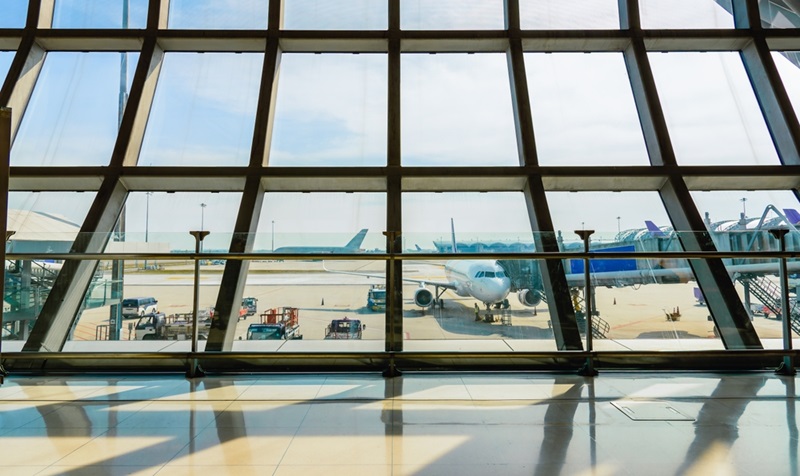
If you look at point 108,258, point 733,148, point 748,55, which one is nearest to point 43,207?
point 108,258

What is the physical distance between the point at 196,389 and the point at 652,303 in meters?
2.84

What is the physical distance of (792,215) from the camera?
12.3 feet

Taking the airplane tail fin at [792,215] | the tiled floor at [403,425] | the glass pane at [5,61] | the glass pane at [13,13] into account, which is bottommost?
the tiled floor at [403,425]

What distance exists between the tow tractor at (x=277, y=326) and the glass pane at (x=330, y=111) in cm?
135

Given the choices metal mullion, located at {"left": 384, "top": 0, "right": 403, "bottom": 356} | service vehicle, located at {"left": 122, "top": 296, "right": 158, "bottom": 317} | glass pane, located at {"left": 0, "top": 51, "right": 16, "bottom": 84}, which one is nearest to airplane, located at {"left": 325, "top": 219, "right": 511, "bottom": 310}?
metal mullion, located at {"left": 384, "top": 0, "right": 403, "bottom": 356}

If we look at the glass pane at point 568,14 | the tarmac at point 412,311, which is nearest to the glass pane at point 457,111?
the glass pane at point 568,14

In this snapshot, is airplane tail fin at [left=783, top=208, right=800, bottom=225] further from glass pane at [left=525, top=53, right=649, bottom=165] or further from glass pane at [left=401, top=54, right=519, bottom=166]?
glass pane at [left=401, top=54, right=519, bottom=166]

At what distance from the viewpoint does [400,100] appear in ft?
13.7

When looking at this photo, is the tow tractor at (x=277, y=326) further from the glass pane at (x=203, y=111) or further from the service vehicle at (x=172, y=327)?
the glass pane at (x=203, y=111)

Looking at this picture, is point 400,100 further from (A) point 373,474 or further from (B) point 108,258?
(A) point 373,474

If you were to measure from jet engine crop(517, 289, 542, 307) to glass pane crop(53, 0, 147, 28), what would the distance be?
13.4ft

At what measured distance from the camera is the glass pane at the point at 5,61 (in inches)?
167

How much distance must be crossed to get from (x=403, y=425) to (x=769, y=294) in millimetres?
2640

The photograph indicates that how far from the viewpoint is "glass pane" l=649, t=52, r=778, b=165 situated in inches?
155
